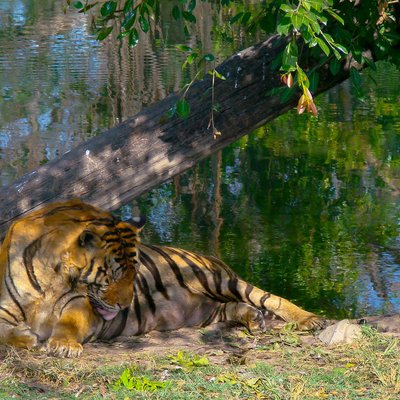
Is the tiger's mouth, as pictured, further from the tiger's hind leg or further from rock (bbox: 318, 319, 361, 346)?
rock (bbox: 318, 319, 361, 346)

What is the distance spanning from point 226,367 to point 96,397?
27.1 inches

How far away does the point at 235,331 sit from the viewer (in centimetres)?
555

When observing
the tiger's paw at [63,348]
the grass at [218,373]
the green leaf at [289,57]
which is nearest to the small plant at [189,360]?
the grass at [218,373]

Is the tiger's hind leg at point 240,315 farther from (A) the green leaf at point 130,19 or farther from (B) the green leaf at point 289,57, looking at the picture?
(B) the green leaf at point 289,57

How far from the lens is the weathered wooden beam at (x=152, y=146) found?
6027 mm

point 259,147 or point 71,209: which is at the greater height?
point 71,209

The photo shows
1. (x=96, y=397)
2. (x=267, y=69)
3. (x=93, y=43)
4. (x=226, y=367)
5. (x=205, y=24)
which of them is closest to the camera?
(x=96, y=397)

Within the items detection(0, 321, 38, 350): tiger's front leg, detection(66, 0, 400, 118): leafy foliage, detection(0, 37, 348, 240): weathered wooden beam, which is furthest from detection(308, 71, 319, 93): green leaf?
detection(0, 321, 38, 350): tiger's front leg

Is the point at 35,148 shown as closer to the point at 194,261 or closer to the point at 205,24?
the point at 194,261

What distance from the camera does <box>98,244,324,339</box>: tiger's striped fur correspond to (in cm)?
553

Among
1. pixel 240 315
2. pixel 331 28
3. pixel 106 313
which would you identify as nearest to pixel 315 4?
pixel 331 28

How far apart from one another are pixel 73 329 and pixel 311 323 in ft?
4.23

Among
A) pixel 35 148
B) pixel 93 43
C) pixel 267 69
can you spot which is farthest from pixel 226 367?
pixel 93 43

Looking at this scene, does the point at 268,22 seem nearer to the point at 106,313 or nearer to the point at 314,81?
the point at 314,81
